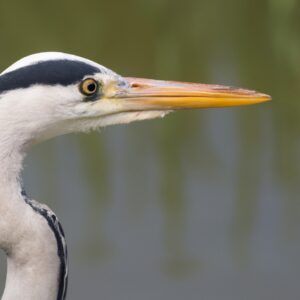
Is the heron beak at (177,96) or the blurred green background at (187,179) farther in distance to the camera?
the blurred green background at (187,179)

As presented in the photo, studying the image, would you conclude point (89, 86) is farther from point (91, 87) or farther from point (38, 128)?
point (38, 128)

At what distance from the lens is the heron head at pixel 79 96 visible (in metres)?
2.52

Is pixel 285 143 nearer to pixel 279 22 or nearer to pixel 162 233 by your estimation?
pixel 162 233

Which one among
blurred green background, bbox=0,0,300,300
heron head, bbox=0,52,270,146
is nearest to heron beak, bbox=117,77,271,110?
heron head, bbox=0,52,270,146

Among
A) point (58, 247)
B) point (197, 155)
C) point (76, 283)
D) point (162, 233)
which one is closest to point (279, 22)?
point (197, 155)

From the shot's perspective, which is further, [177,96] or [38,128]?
[177,96]

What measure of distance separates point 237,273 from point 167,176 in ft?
2.61

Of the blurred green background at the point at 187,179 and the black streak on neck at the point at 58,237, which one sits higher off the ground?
the black streak on neck at the point at 58,237

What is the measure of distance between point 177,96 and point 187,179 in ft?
8.45

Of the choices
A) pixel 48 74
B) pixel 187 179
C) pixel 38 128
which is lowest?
pixel 187 179

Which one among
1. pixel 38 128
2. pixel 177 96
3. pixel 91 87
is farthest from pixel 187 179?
pixel 38 128

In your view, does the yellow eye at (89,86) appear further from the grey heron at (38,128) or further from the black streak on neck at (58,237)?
the black streak on neck at (58,237)

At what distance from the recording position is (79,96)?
265cm

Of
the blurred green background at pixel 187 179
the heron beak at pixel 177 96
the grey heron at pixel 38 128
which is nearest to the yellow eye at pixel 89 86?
the grey heron at pixel 38 128
